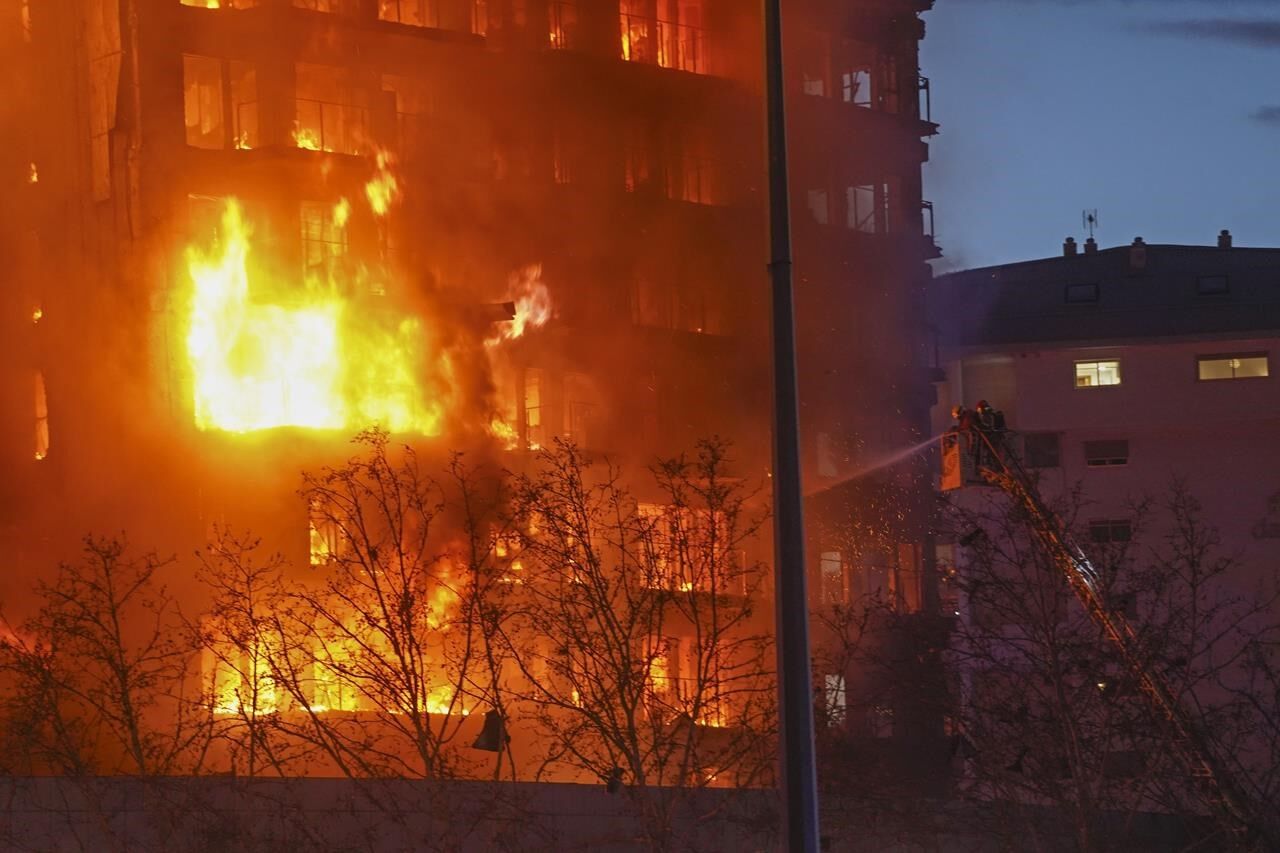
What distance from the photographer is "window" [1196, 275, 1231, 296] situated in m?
57.5

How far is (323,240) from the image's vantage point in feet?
130

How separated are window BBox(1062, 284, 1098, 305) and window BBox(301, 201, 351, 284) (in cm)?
2897

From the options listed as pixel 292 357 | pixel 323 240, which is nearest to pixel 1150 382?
pixel 323 240

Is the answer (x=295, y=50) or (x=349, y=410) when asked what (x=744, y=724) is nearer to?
(x=349, y=410)

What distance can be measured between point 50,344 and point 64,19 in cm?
Answer: 733

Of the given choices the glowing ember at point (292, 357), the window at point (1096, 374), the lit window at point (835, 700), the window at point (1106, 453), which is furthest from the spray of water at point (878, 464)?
the glowing ember at point (292, 357)

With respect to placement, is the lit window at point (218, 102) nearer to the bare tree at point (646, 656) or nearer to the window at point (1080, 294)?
the bare tree at point (646, 656)

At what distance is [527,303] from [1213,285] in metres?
26.0

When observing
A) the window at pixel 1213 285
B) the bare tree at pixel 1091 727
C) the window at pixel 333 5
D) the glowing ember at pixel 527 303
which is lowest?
the bare tree at pixel 1091 727

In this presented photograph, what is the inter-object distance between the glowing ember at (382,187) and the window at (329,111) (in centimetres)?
62

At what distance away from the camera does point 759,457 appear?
46.5 metres

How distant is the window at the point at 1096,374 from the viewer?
56.7 meters

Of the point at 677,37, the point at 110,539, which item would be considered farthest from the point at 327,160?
the point at 677,37

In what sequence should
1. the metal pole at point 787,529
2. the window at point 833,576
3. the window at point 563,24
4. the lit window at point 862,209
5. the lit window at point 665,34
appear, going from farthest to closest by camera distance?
the lit window at point 862,209
the window at point 833,576
the lit window at point 665,34
the window at point 563,24
the metal pole at point 787,529
